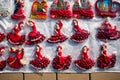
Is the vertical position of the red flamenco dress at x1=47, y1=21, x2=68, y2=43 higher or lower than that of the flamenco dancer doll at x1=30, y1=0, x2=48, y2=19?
lower

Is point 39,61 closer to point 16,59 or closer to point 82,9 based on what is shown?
point 16,59

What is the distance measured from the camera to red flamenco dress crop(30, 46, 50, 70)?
11.5 feet

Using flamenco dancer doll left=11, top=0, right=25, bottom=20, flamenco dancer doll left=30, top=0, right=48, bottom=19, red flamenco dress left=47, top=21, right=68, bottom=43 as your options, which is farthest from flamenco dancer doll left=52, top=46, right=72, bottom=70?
flamenco dancer doll left=11, top=0, right=25, bottom=20

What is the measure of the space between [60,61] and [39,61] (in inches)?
6.7

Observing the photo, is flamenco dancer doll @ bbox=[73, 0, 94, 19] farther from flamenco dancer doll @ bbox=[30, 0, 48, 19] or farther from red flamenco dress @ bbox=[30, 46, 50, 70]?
red flamenco dress @ bbox=[30, 46, 50, 70]

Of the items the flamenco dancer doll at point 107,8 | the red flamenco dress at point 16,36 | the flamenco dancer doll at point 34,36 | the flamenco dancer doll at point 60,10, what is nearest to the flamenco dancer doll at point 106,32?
the flamenco dancer doll at point 107,8

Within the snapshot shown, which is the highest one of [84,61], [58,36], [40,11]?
[40,11]

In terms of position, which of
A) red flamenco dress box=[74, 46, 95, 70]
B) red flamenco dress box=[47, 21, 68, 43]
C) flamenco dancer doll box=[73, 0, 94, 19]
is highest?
flamenco dancer doll box=[73, 0, 94, 19]

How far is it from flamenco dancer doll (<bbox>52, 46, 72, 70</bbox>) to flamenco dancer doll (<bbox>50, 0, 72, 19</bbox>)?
10.2 inches

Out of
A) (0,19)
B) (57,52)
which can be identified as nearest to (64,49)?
(57,52)

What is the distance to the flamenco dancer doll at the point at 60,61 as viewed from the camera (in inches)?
138

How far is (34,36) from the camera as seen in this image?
3500 mm

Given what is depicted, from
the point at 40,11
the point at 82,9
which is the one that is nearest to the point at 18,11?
the point at 40,11

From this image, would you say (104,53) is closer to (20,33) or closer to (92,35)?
(92,35)
